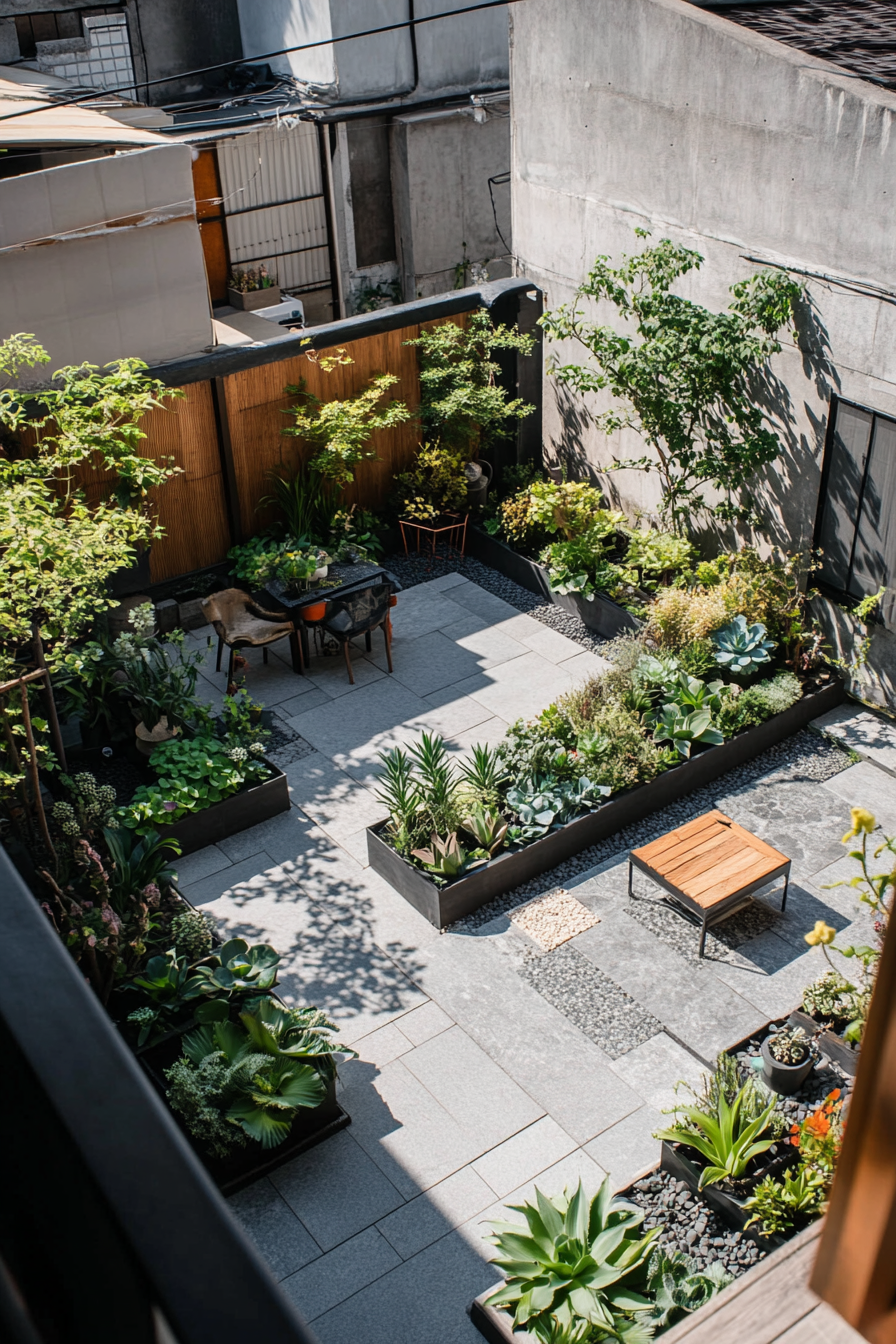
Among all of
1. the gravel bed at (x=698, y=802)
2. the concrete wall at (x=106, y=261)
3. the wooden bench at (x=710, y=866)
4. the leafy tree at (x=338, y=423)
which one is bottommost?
the gravel bed at (x=698, y=802)

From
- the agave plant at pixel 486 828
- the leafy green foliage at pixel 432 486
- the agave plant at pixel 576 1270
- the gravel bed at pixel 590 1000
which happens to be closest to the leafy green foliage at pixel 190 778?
the agave plant at pixel 486 828

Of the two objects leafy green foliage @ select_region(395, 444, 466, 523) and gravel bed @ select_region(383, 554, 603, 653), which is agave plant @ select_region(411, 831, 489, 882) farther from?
leafy green foliage @ select_region(395, 444, 466, 523)

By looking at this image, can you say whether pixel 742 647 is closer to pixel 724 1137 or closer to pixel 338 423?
pixel 338 423

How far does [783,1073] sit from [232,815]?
442cm

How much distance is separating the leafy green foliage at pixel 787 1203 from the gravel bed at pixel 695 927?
2152mm

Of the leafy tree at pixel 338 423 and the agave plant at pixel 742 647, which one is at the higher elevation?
the leafy tree at pixel 338 423

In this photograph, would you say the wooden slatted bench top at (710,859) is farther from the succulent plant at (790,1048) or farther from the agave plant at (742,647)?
the agave plant at (742,647)

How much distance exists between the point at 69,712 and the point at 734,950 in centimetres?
543

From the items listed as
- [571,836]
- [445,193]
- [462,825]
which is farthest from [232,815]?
[445,193]

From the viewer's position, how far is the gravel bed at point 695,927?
8078mm

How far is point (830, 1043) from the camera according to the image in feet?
22.5

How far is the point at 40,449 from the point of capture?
9.96 meters

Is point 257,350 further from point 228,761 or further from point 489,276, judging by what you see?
point 489,276

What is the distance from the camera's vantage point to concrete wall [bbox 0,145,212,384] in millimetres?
10125
